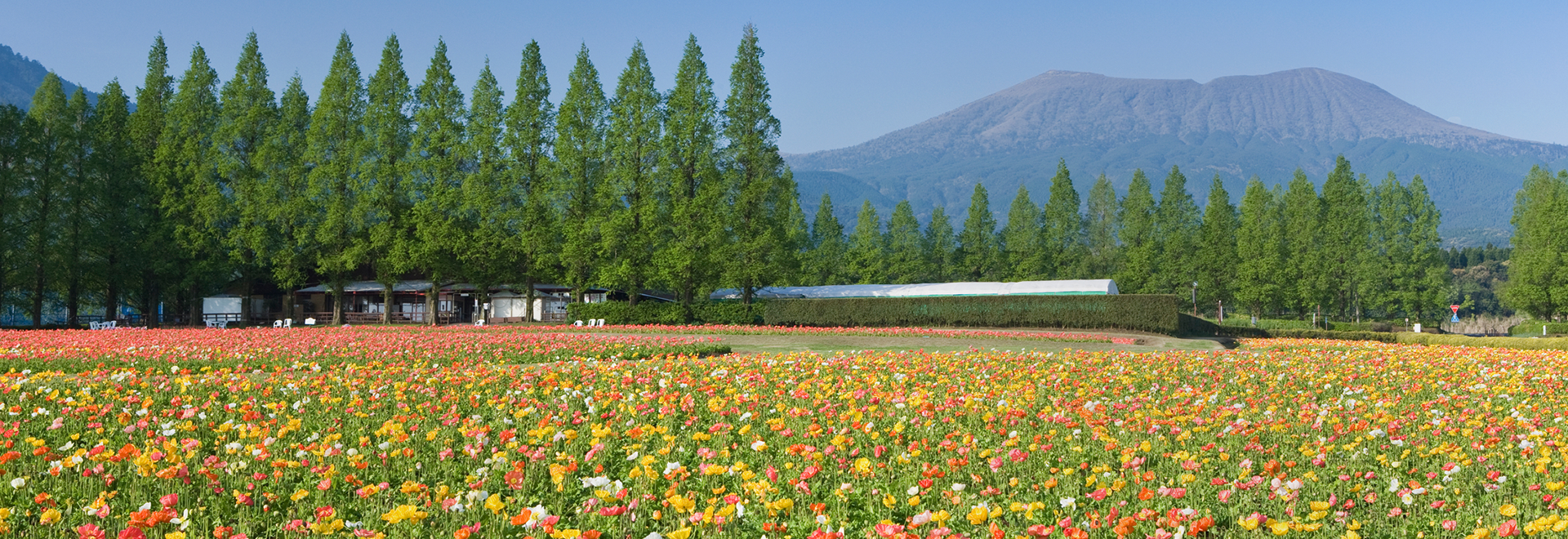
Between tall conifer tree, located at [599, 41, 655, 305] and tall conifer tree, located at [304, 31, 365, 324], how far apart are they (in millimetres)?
11539

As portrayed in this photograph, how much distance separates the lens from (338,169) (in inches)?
1644

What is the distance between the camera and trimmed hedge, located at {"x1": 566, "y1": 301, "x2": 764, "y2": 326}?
119 feet

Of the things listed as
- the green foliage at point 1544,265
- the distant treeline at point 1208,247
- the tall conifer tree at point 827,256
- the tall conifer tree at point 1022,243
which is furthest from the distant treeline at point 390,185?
the green foliage at point 1544,265

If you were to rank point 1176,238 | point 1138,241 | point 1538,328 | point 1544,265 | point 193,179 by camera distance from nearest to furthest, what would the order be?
1. point 193,179
2. point 1538,328
3. point 1544,265
4. point 1176,238
5. point 1138,241

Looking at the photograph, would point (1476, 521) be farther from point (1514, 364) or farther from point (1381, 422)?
point (1514, 364)

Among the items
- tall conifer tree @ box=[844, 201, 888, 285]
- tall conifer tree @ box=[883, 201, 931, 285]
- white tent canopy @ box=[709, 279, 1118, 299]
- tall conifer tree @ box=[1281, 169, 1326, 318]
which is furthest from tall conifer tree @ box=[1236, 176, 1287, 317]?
tall conifer tree @ box=[844, 201, 888, 285]

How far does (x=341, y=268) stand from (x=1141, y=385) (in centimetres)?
3967

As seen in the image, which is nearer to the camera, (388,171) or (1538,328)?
(388,171)

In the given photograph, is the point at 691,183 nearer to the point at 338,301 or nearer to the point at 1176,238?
the point at 338,301

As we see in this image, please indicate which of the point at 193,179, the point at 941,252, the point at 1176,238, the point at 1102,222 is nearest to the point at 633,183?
the point at 193,179

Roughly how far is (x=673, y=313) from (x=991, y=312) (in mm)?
12165

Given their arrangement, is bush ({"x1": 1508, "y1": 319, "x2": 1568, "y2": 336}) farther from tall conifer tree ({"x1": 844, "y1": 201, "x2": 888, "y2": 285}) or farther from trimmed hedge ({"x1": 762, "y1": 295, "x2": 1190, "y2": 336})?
tall conifer tree ({"x1": 844, "y1": 201, "x2": 888, "y2": 285})

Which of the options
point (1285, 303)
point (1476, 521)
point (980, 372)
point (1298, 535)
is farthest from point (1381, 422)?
point (1285, 303)

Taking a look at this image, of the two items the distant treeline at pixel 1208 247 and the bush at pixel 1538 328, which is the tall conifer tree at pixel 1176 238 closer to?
the distant treeline at pixel 1208 247
